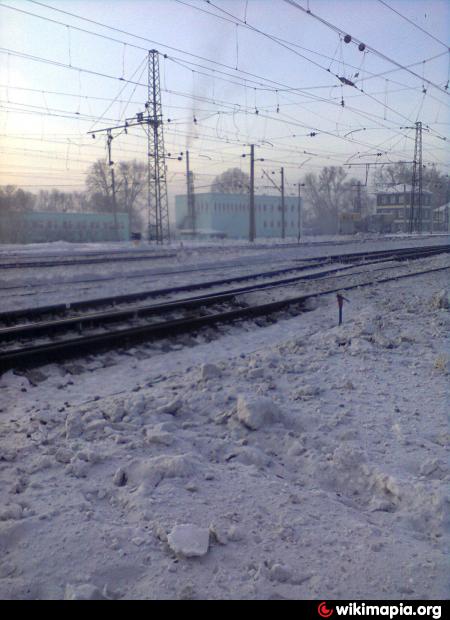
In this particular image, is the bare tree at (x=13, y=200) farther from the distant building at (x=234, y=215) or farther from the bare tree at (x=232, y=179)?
the bare tree at (x=232, y=179)

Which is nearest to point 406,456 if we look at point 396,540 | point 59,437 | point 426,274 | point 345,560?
point 396,540

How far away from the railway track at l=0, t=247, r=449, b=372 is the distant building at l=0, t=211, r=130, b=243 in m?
41.7

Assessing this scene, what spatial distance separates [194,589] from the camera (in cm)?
275

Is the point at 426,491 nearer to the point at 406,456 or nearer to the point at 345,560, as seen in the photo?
the point at 406,456

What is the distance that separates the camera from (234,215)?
82.5 metres

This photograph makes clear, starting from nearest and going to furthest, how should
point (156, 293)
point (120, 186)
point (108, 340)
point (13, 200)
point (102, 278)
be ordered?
point (108, 340)
point (156, 293)
point (102, 278)
point (13, 200)
point (120, 186)

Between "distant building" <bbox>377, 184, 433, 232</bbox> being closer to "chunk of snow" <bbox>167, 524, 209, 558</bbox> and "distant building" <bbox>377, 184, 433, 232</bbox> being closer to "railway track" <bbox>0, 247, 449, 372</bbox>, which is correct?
"railway track" <bbox>0, 247, 449, 372</bbox>

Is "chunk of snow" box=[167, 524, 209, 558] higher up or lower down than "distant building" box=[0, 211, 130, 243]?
lower down

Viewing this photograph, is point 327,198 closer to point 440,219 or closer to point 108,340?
point 440,219

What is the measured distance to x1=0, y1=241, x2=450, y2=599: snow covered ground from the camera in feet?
9.43
